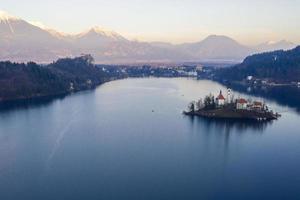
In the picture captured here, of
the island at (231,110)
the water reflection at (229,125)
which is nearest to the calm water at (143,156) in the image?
the water reflection at (229,125)

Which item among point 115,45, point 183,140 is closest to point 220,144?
point 183,140

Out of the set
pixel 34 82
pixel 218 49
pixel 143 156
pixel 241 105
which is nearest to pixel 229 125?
pixel 241 105

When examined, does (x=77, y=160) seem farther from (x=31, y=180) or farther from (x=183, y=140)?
(x=183, y=140)

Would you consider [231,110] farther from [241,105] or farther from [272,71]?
[272,71]

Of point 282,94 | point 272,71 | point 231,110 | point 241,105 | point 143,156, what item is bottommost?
point 143,156

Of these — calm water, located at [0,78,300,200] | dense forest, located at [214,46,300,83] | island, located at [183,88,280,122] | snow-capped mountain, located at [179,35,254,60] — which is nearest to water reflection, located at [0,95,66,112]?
calm water, located at [0,78,300,200]

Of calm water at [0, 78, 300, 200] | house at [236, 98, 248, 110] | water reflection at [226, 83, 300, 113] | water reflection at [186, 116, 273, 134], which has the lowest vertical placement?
calm water at [0, 78, 300, 200]

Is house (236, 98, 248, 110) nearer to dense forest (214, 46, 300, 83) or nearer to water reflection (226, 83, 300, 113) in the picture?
water reflection (226, 83, 300, 113)
